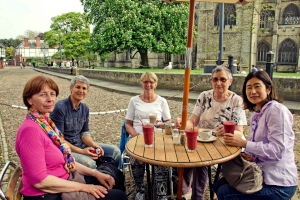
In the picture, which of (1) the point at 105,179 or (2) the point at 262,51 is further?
(2) the point at 262,51

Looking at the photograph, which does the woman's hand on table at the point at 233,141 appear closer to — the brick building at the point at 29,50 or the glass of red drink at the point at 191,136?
the glass of red drink at the point at 191,136

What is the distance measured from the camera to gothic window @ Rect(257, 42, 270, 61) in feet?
105

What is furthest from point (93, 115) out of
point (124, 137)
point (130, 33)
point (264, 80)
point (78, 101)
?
point (130, 33)

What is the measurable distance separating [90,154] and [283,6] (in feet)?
122

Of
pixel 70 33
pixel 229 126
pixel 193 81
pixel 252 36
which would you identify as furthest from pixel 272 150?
pixel 70 33

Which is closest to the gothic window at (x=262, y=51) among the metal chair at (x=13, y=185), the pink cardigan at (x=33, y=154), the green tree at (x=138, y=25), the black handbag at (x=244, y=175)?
the green tree at (x=138, y=25)

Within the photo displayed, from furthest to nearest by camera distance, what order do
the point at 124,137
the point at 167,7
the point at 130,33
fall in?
the point at 167,7, the point at 130,33, the point at 124,137

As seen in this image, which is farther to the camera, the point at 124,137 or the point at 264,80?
the point at 124,137

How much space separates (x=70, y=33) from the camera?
39.4 meters

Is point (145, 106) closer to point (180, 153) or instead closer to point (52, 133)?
point (180, 153)

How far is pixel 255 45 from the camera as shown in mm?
31828

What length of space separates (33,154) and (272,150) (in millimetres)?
1780

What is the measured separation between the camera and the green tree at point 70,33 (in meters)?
38.1

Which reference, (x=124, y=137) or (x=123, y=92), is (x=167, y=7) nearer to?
(x=123, y=92)
